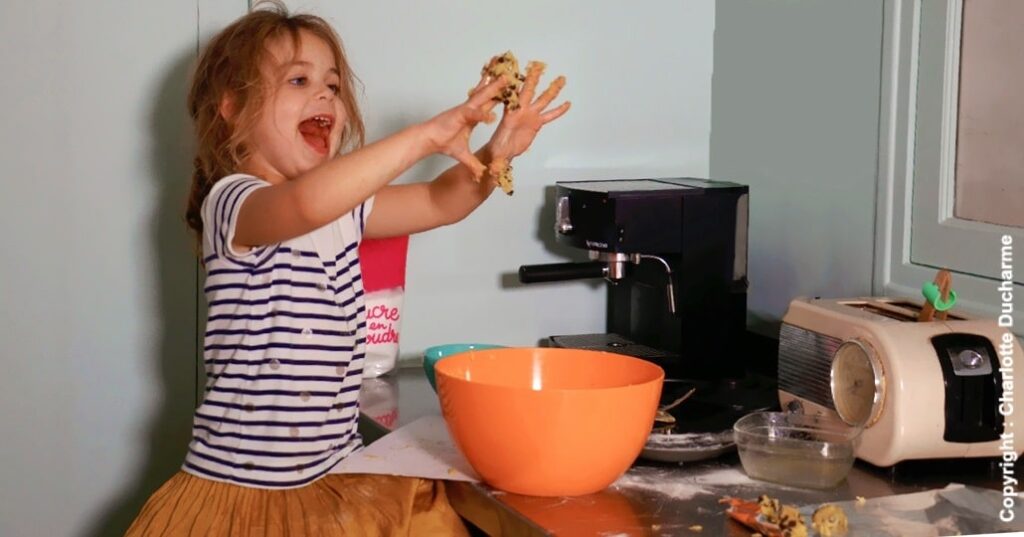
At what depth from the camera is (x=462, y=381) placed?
124 cm

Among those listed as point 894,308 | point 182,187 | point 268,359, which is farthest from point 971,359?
point 182,187

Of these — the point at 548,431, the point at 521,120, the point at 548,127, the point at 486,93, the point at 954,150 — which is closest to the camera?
the point at 548,431

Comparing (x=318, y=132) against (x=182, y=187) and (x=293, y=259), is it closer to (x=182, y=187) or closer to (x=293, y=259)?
(x=293, y=259)

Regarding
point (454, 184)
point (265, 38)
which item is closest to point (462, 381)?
point (454, 184)

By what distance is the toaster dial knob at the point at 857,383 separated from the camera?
1.30 metres

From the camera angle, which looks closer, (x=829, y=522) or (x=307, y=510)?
(x=829, y=522)

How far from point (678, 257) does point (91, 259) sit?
818 millimetres

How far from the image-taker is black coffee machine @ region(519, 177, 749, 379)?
1736 mm

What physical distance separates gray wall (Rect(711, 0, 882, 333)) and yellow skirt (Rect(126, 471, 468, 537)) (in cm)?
68

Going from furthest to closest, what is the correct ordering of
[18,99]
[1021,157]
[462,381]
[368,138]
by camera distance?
[368,138] → [18,99] → [1021,157] → [462,381]

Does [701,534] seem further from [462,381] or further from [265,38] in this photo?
[265,38]

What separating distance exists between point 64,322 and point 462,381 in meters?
0.78

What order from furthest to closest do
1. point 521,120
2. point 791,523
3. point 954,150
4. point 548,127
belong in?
point 548,127
point 954,150
point 521,120
point 791,523

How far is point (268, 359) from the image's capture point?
1.45 metres
